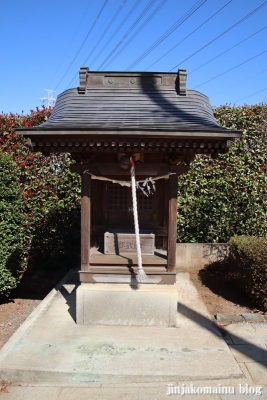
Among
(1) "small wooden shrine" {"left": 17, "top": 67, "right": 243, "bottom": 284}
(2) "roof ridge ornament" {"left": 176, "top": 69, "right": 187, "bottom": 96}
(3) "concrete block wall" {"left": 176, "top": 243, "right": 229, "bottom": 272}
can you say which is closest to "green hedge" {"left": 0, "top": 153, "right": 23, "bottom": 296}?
(1) "small wooden shrine" {"left": 17, "top": 67, "right": 243, "bottom": 284}

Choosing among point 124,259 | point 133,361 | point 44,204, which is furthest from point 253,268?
point 44,204

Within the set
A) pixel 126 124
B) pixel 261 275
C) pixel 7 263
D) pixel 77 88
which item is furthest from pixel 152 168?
pixel 7 263

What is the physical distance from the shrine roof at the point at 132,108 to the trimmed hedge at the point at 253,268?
231 cm

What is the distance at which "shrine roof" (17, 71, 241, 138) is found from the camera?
4105mm

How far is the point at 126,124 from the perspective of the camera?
14.2 feet

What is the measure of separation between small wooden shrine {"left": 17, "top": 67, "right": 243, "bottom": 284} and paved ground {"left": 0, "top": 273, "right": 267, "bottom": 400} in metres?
0.83

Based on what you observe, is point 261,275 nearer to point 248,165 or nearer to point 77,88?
point 248,165

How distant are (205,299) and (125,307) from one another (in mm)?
2067

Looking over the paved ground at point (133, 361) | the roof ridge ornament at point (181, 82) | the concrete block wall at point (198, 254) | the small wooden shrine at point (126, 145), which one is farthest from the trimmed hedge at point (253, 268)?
the roof ridge ornament at point (181, 82)

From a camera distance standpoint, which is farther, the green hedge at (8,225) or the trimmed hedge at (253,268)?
the green hedge at (8,225)

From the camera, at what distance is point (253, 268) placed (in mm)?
5418

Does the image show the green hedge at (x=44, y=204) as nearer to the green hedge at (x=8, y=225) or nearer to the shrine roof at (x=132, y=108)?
the green hedge at (x=8, y=225)

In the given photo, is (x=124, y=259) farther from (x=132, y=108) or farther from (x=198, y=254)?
(x=198, y=254)

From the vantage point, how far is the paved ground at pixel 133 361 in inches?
127
